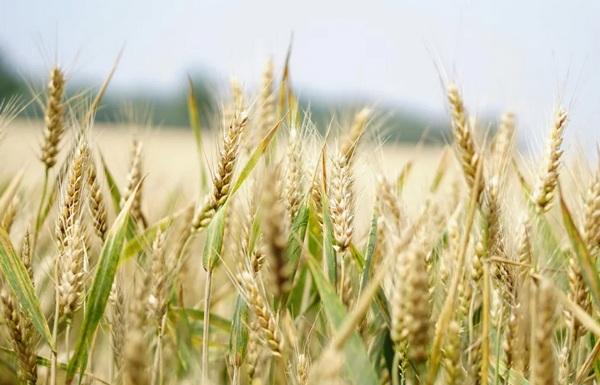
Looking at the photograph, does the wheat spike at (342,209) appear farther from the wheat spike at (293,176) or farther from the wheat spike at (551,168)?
the wheat spike at (551,168)

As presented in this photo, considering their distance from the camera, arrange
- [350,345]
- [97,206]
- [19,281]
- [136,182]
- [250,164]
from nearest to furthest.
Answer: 1. [350,345]
2. [19,281]
3. [250,164]
4. [97,206]
5. [136,182]

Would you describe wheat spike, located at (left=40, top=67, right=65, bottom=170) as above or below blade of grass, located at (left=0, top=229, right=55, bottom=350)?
above

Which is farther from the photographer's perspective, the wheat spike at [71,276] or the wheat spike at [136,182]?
the wheat spike at [136,182]

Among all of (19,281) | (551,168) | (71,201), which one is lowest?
(19,281)

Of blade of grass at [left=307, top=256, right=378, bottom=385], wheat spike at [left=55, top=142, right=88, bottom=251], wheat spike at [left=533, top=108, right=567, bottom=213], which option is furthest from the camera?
wheat spike at [left=533, top=108, right=567, bottom=213]

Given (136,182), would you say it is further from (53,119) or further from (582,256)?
(582,256)

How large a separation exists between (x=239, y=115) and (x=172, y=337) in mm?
702

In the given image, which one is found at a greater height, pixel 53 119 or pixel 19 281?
pixel 53 119

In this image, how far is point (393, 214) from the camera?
63.5 inches

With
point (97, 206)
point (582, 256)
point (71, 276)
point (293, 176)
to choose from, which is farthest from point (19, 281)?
point (582, 256)

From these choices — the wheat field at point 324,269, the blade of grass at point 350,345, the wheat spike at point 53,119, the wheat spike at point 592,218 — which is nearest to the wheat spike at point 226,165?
the wheat field at point 324,269

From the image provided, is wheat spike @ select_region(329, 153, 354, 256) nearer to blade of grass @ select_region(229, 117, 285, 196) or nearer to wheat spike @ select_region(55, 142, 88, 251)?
blade of grass @ select_region(229, 117, 285, 196)

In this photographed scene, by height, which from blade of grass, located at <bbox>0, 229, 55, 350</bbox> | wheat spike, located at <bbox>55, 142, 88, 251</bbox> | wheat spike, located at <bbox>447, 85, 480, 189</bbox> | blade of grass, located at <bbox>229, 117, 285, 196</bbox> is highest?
wheat spike, located at <bbox>447, 85, 480, 189</bbox>

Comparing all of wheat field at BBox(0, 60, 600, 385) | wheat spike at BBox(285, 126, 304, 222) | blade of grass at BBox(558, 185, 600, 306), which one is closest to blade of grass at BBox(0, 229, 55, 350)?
wheat field at BBox(0, 60, 600, 385)
